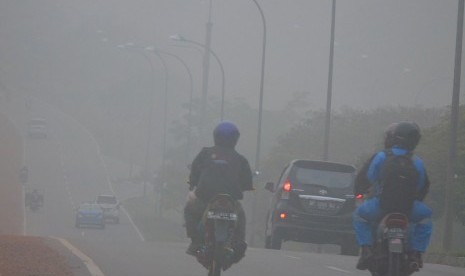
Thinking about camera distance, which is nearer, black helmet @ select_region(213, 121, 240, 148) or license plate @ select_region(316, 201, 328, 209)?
black helmet @ select_region(213, 121, 240, 148)

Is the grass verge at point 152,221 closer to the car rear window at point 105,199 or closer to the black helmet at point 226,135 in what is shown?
the car rear window at point 105,199

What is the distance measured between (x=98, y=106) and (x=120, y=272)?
436ft

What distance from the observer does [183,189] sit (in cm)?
7719

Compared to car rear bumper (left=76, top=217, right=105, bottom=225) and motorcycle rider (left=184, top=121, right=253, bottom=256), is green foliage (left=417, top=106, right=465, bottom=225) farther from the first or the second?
motorcycle rider (left=184, top=121, right=253, bottom=256)

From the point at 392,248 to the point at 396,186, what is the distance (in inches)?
24.8

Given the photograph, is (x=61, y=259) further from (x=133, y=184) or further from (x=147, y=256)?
(x=133, y=184)

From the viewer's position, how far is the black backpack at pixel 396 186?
10.6m

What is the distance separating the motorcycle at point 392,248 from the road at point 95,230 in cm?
568

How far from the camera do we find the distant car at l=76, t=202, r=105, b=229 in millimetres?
65781

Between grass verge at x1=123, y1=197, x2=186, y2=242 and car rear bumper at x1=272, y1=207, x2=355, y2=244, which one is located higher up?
car rear bumper at x1=272, y1=207, x2=355, y2=244

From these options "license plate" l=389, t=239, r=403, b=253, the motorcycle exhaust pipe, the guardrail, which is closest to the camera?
"license plate" l=389, t=239, r=403, b=253

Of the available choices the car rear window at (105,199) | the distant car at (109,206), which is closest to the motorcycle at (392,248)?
the distant car at (109,206)

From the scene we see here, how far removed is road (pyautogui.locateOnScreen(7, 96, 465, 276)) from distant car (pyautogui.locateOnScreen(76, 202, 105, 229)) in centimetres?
63

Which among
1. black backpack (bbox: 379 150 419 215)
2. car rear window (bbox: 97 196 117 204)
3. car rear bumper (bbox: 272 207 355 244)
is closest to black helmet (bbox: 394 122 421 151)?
black backpack (bbox: 379 150 419 215)
